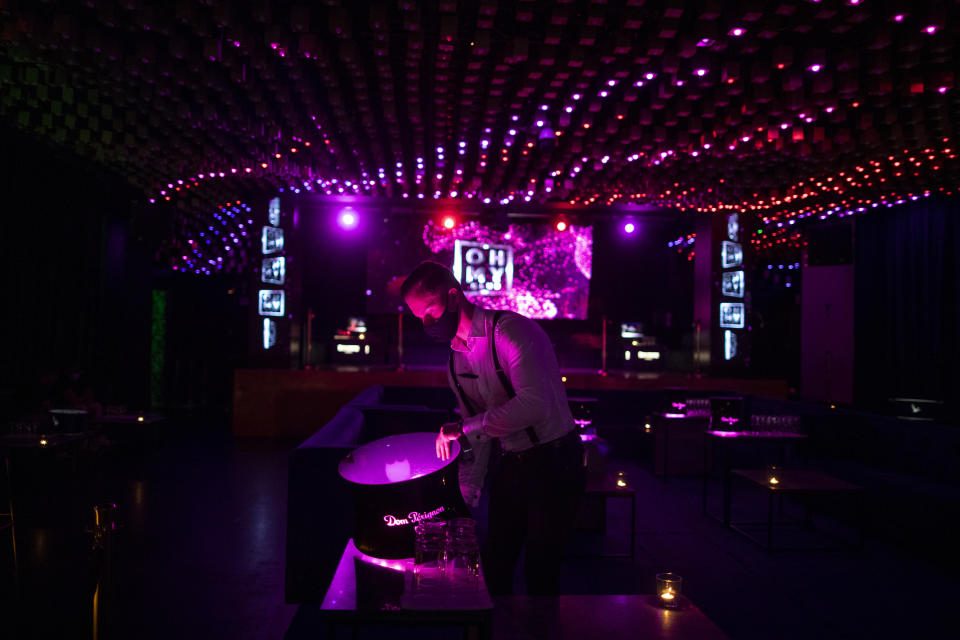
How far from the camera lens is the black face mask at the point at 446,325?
87.4 inches

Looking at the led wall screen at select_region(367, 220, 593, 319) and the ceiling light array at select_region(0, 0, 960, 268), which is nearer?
the ceiling light array at select_region(0, 0, 960, 268)

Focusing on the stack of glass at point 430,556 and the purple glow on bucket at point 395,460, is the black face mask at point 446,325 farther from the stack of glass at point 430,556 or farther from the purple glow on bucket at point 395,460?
the stack of glass at point 430,556

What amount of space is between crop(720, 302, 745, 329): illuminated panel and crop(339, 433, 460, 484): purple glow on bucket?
34.4 feet

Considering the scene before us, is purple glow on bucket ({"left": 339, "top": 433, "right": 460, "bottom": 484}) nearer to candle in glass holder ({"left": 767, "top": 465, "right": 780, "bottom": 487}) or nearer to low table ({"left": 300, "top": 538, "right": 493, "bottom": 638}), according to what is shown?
low table ({"left": 300, "top": 538, "right": 493, "bottom": 638})

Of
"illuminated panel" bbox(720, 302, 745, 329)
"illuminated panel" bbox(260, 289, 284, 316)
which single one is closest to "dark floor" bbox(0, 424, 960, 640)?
"illuminated panel" bbox(260, 289, 284, 316)

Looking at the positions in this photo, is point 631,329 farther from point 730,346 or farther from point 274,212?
point 274,212

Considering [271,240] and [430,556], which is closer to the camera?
[430,556]

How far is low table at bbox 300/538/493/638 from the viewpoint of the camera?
1.45 metres

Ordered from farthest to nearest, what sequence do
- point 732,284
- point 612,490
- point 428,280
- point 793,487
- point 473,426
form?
point 732,284, point 793,487, point 612,490, point 428,280, point 473,426


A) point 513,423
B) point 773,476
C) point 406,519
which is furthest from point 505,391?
point 773,476

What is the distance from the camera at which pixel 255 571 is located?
4.13 meters

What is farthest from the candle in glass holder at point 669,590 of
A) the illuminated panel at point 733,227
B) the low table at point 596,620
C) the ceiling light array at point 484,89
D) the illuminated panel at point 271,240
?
the illuminated panel at point 733,227

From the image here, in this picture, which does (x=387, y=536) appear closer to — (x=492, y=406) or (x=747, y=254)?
(x=492, y=406)

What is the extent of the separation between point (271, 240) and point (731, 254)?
755cm
